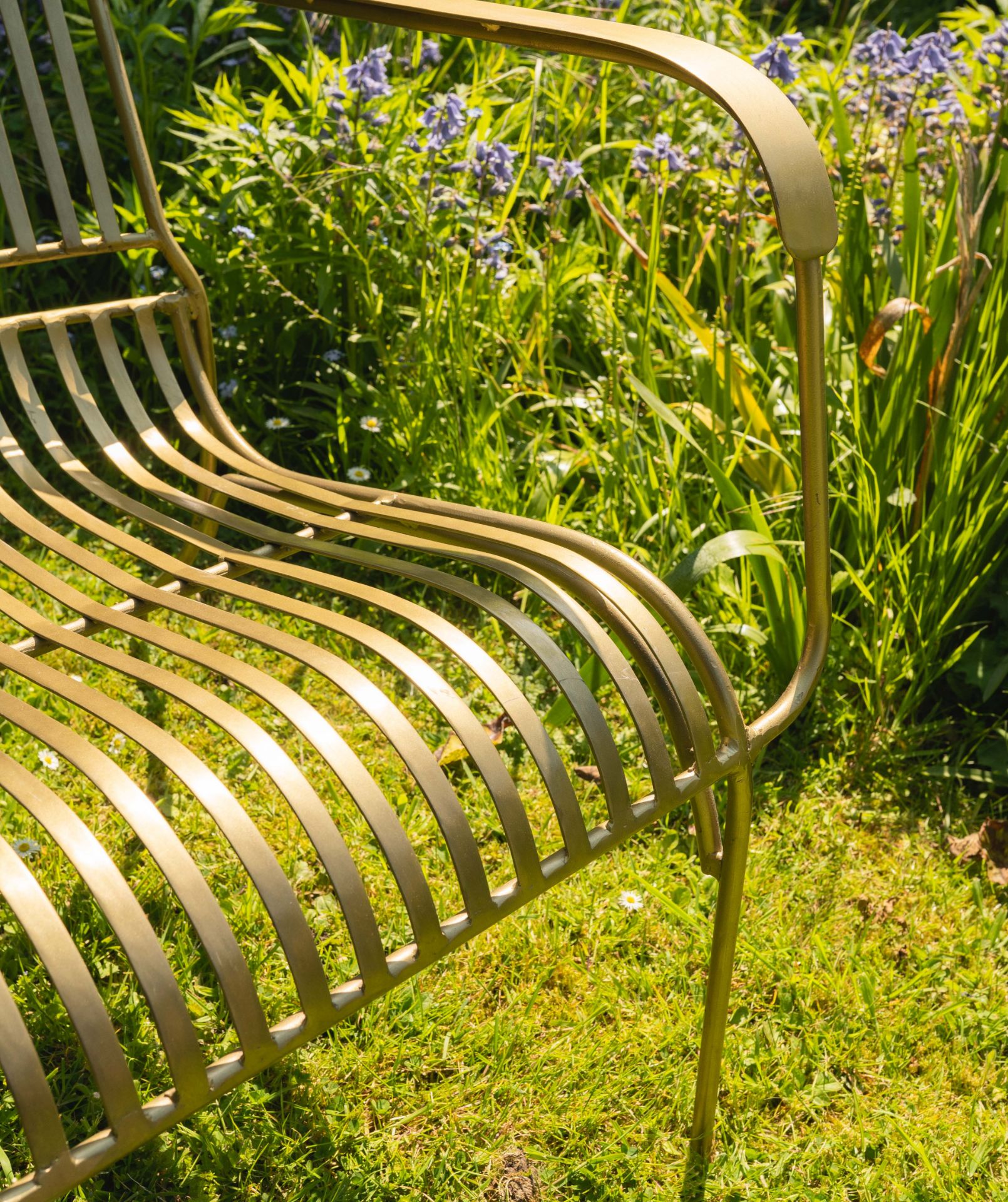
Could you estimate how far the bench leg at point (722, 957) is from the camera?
1.08m

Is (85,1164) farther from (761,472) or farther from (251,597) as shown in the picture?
(761,472)

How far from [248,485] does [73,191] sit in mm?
1866

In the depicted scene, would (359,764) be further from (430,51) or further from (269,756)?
(430,51)

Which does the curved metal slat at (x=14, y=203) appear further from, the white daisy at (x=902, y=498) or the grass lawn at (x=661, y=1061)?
the white daisy at (x=902, y=498)

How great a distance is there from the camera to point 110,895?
79 centimetres

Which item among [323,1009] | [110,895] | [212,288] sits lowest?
[323,1009]

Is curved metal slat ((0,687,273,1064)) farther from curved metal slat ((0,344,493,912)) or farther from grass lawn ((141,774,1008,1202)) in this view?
grass lawn ((141,774,1008,1202))

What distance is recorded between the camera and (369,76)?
82.7 inches

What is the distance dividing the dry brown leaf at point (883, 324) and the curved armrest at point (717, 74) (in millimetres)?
662

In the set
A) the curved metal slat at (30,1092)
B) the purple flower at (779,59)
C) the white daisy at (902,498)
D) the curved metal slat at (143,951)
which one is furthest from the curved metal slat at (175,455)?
the purple flower at (779,59)

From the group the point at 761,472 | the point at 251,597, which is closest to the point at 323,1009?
the point at 251,597

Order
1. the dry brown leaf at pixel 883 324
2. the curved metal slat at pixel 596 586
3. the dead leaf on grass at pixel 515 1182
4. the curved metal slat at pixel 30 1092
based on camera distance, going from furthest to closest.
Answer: the dry brown leaf at pixel 883 324, the dead leaf on grass at pixel 515 1182, the curved metal slat at pixel 596 586, the curved metal slat at pixel 30 1092

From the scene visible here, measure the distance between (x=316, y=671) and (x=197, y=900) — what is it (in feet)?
1.26

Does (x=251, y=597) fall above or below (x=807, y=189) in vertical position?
below
